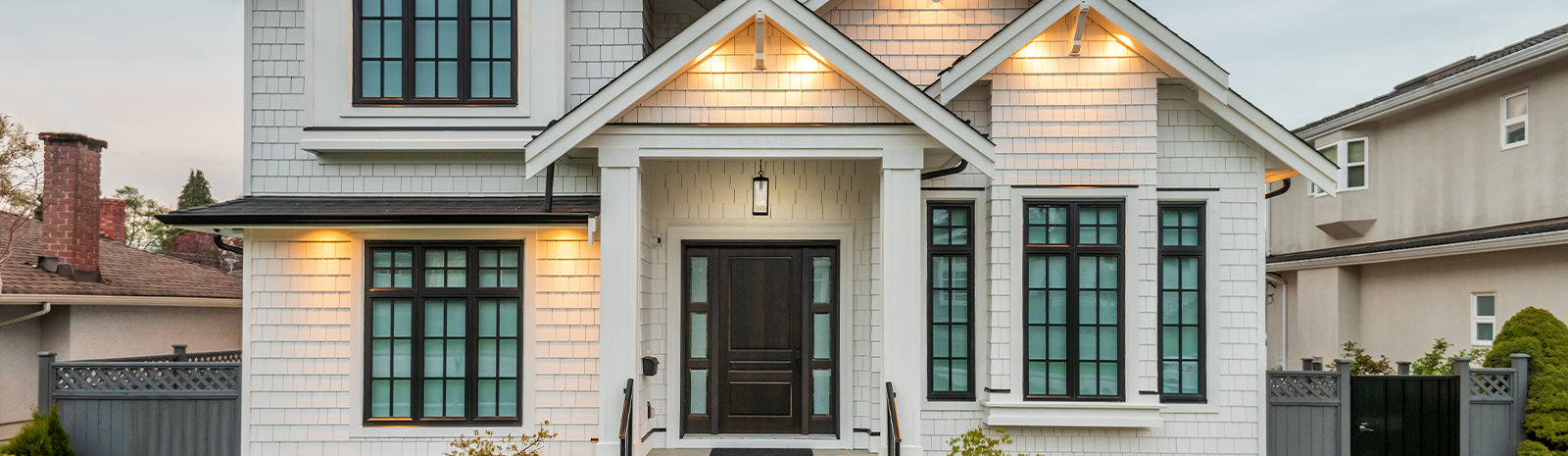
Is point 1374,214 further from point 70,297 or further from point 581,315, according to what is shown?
point 70,297

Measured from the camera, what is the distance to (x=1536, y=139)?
1122 cm

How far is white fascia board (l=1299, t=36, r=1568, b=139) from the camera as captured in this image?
10.4 metres

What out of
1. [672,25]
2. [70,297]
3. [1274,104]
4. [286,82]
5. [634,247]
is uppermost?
[1274,104]

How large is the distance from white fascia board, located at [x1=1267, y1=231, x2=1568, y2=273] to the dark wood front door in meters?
9.36

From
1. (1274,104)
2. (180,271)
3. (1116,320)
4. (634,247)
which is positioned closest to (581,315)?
(634,247)

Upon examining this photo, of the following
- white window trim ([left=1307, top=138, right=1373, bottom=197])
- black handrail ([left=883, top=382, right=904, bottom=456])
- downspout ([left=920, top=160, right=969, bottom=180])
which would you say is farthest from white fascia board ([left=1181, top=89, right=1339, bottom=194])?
white window trim ([left=1307, top=138, right=1373, bottom=197])

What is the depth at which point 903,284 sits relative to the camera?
20.7ft

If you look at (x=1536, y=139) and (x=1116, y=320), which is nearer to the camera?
(x=1116, y=320)

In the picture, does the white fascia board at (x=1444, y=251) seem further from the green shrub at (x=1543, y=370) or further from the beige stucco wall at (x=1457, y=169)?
the green shrub at (x=1543, y=370)

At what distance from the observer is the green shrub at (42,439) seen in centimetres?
678

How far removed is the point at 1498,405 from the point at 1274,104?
23.9 m

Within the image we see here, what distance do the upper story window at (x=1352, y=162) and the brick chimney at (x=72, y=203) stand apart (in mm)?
19767

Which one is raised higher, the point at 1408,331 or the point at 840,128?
the point at 840,128

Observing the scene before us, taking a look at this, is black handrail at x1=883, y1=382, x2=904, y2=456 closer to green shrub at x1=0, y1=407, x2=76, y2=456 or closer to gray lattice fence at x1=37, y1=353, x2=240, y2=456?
gray lattice fence at x1=37, y1=353, x2=240, y2=456
